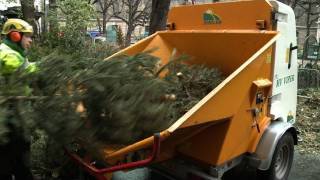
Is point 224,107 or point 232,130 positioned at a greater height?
point 224,107

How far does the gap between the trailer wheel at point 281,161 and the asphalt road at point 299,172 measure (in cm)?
34

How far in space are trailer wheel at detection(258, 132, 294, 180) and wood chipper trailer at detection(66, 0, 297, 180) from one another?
1 cm

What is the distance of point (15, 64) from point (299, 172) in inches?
160

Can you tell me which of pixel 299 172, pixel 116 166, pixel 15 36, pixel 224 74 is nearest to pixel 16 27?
pixel 15 36

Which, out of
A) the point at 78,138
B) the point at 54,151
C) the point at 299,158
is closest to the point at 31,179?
the point at 54,151

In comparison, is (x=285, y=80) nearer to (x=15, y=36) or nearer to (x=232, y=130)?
(x=232, y=130)

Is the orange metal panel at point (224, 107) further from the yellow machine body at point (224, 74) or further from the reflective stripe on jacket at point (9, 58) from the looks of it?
the reflective stripe on jacket at point (9, 58)

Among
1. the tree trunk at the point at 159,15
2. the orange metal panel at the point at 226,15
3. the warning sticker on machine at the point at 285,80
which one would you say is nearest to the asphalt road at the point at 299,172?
the warning sticker on machine at the point at 285,80

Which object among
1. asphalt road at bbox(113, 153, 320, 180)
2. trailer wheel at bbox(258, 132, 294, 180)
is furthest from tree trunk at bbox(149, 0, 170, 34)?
trailer wheel at bbox(258, 132, 294, 180)

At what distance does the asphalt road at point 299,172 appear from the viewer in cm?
582

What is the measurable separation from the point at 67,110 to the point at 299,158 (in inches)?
186

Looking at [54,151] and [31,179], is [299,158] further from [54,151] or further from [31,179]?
[54,151]

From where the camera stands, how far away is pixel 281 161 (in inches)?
220

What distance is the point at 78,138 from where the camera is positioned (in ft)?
10.4
